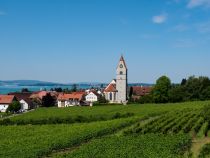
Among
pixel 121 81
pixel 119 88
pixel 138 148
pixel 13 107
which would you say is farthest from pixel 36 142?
pixel 121 81

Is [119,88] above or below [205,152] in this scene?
above

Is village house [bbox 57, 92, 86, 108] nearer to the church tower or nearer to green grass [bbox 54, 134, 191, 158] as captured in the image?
the church tower

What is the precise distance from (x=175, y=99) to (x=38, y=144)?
8574 centimetres

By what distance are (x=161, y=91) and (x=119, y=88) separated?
20648mm

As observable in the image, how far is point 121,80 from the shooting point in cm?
14062

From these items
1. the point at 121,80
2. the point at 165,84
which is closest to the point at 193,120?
the point at 165,84

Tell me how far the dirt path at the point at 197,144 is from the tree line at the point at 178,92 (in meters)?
77.4

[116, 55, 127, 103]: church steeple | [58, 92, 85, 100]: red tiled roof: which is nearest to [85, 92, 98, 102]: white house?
[58, 92, 85, 100]: red tiled roof

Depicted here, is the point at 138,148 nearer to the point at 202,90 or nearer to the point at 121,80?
the point at 202,90

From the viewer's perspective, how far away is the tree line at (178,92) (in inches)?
4838

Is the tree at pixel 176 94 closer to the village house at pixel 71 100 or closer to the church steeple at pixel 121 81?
the church steeple at pixel 121 81

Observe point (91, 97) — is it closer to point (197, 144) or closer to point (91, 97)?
point (91, 97)

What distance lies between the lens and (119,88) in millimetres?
140625

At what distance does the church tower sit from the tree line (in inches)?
583
